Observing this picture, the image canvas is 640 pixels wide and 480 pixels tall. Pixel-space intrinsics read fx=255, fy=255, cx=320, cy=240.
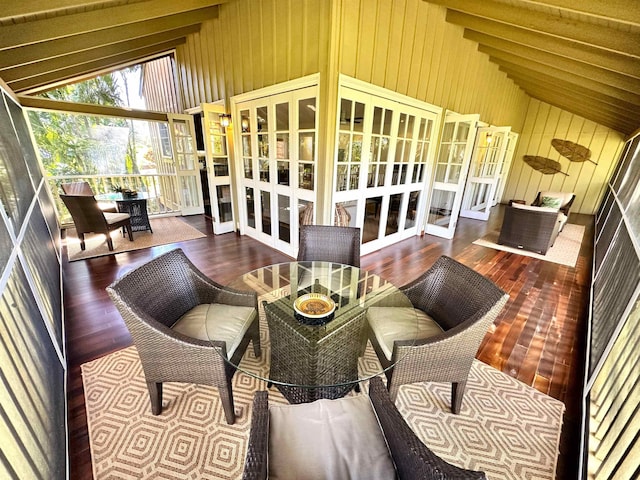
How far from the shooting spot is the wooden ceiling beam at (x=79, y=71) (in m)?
3.64

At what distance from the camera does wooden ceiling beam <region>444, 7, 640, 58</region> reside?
7.37 ft

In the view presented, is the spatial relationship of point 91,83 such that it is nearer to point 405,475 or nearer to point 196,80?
point 196,80

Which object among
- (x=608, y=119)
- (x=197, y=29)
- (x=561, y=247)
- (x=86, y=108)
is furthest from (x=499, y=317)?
(x=608, y=119)

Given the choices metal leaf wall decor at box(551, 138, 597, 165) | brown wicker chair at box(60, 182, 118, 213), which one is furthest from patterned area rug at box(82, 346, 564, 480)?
metal leaf wall decor at box(551, 138, 597, 165)

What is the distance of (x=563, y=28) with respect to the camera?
94.5 inches

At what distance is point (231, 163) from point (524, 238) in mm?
5008

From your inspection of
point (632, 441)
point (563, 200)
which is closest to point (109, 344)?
point (632, 441)

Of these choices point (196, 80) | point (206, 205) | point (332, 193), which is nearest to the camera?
point (332, 193)

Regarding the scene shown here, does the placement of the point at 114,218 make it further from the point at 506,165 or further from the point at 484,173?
the point at 506,165

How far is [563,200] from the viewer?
5629mm

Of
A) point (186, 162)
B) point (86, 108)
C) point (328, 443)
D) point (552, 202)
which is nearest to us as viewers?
point (328, 443)

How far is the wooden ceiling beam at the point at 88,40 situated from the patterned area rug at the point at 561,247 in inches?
223

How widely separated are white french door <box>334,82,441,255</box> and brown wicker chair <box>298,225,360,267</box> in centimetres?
96

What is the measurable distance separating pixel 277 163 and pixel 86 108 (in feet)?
11.9
